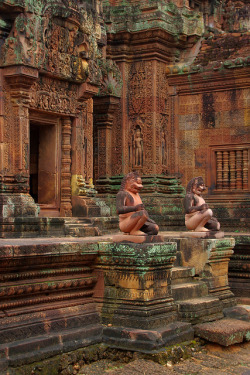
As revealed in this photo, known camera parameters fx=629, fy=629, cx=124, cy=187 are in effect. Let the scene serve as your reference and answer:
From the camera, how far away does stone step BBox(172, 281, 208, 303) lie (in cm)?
852

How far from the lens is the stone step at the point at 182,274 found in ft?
29.2

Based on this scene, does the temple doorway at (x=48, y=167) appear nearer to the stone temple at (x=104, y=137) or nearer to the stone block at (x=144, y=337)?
the stone temple at (x=104, y=137)

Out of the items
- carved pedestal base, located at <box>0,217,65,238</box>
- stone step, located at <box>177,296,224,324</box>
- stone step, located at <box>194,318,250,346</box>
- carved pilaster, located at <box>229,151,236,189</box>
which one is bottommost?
stone step, located at <box>194,318,250,346</box>

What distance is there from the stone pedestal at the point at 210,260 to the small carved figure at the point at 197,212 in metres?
0.25

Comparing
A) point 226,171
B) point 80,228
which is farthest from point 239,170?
point 80,228

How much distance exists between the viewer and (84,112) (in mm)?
11398

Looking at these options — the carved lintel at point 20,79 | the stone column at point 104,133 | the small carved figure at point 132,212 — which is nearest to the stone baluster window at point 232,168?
the stone column at point 104,133

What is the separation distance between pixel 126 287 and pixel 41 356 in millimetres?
1462

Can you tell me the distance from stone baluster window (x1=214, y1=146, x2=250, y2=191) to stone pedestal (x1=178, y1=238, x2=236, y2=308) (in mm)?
3445

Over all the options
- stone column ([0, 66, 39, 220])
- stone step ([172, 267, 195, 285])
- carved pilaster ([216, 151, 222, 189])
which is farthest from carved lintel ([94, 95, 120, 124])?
stone step ([172, 267, 195, 285])

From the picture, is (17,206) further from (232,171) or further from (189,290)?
(232,171)

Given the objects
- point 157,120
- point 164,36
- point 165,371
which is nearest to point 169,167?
point 157,120

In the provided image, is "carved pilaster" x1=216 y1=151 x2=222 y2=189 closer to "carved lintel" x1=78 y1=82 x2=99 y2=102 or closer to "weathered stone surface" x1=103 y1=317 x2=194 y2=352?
"carved lintel" x1=78 y1=82 x2=99 y2=102

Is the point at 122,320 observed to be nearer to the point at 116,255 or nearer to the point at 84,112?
the point at 116,255
